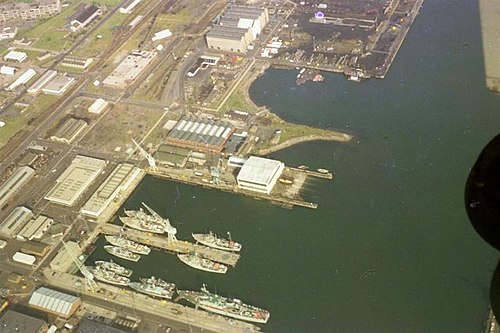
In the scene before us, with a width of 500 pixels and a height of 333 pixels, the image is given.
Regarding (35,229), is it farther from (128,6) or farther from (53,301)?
(128,6)

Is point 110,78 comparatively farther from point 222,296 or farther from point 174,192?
point 222,296

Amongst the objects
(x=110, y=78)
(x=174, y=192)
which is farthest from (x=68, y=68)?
(x=174, y=192)

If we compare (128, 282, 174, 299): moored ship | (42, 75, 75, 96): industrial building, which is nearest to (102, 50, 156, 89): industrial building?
(42, 75, 75, 96): industrial building

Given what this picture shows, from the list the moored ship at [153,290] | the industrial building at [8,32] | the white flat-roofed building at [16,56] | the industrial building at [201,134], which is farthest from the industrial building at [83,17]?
the moored ship at [153,290]

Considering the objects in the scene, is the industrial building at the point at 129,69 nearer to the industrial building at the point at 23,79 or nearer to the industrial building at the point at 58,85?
the industrial building at the point at 58,85

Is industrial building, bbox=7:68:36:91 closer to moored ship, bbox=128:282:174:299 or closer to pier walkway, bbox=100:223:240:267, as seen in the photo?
pier walkway, bbox=100:223:240:267

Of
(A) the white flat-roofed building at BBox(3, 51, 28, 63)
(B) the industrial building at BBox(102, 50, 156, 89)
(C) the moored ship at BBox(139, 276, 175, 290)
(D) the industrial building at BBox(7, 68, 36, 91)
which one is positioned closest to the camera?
(C) the moored ship at BBox(139, 276, 175, 290)
